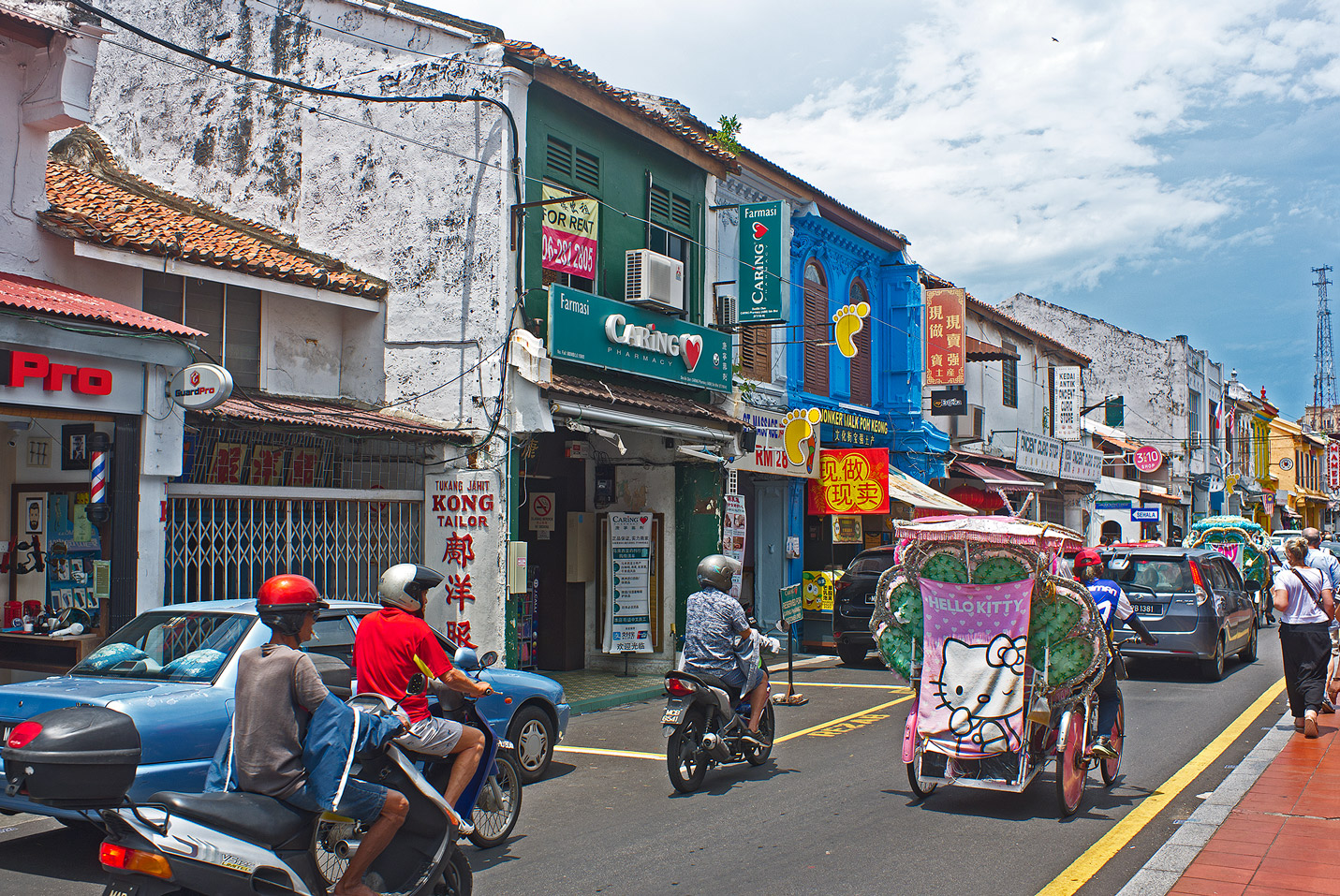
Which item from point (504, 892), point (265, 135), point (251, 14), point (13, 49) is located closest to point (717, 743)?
point (504, 892)

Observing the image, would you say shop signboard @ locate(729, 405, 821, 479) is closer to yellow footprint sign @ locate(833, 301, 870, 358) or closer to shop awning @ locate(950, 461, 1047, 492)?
yellow footprint sign @ locate(833, 301, 870, 358)

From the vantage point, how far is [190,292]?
11.8 meters

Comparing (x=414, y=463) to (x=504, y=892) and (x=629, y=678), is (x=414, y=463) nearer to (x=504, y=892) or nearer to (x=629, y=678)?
(x=629, y=678)

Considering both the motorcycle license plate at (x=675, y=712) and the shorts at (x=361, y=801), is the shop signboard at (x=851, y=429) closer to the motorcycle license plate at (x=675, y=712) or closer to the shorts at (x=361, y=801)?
the motorcycle license plate at (x=675, y=712)

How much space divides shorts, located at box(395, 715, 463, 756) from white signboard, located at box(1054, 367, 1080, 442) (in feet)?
97.0

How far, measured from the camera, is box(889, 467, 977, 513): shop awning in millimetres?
20156

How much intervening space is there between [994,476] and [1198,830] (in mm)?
20033

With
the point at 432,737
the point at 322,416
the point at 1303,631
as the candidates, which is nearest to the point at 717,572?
the point at 432,737

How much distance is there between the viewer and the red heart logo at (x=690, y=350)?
15234 millimetres

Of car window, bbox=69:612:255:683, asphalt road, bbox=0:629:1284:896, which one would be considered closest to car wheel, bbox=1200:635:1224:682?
asphalt road, bbox=0:629:1284:896

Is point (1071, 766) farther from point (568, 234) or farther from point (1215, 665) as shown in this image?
point (568, 234)

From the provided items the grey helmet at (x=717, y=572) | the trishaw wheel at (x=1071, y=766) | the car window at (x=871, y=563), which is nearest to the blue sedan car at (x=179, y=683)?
the grey helmet at (x=717, y=572)

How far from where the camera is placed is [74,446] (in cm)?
1017

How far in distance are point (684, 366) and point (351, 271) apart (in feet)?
14.7
